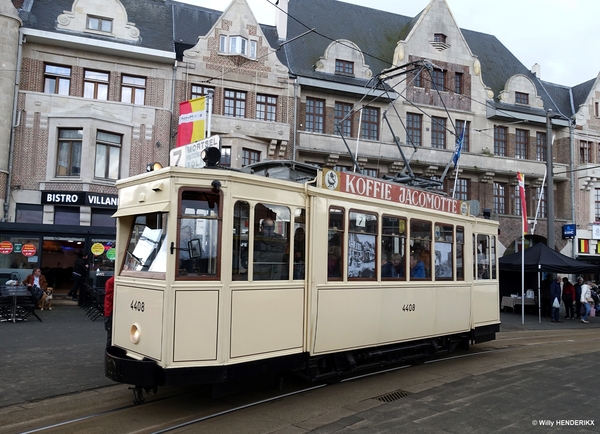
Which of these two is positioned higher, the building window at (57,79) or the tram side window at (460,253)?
the building window at (57,79)

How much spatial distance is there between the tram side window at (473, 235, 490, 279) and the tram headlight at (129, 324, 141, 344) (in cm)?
668

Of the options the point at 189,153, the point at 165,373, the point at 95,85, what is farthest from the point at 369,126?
the point at 165,373

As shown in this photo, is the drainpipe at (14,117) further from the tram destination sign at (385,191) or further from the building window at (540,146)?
the building window at (540,146)

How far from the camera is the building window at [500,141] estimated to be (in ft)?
94.1

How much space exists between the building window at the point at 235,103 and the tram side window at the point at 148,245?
16.2 meters

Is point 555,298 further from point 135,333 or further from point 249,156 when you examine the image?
point 135,333

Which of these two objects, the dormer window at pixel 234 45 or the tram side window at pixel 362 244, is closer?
the tram side window at pixel 362 244

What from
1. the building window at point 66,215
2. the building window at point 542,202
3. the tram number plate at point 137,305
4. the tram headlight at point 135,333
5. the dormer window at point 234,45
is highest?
the dormer window at point 234,45

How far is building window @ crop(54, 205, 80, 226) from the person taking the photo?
19.6 m

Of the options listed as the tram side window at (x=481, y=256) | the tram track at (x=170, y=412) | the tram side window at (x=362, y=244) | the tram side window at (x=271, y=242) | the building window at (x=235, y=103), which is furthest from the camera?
the building window at (x=235, y=103)

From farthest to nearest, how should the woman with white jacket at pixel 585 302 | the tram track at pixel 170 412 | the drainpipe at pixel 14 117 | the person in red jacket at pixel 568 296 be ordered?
the person in red jacket at pixel 568 296, the drainpipe at pixel 14 117, the woman with white jacket at pixel 585 302, the tram track at pixel 170 412

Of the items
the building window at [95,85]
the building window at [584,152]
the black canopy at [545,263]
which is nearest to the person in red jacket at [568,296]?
the black canopy at [545,263]

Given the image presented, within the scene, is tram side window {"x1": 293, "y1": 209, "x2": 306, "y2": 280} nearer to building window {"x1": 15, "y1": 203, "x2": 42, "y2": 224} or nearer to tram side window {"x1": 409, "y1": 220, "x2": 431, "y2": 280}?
tram side window {"x1": 409, "y1": 220, "x2": 431, "y2": 280}

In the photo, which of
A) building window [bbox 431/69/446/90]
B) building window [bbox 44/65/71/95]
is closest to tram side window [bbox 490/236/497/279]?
building window [bbox 44/65/71/95]
